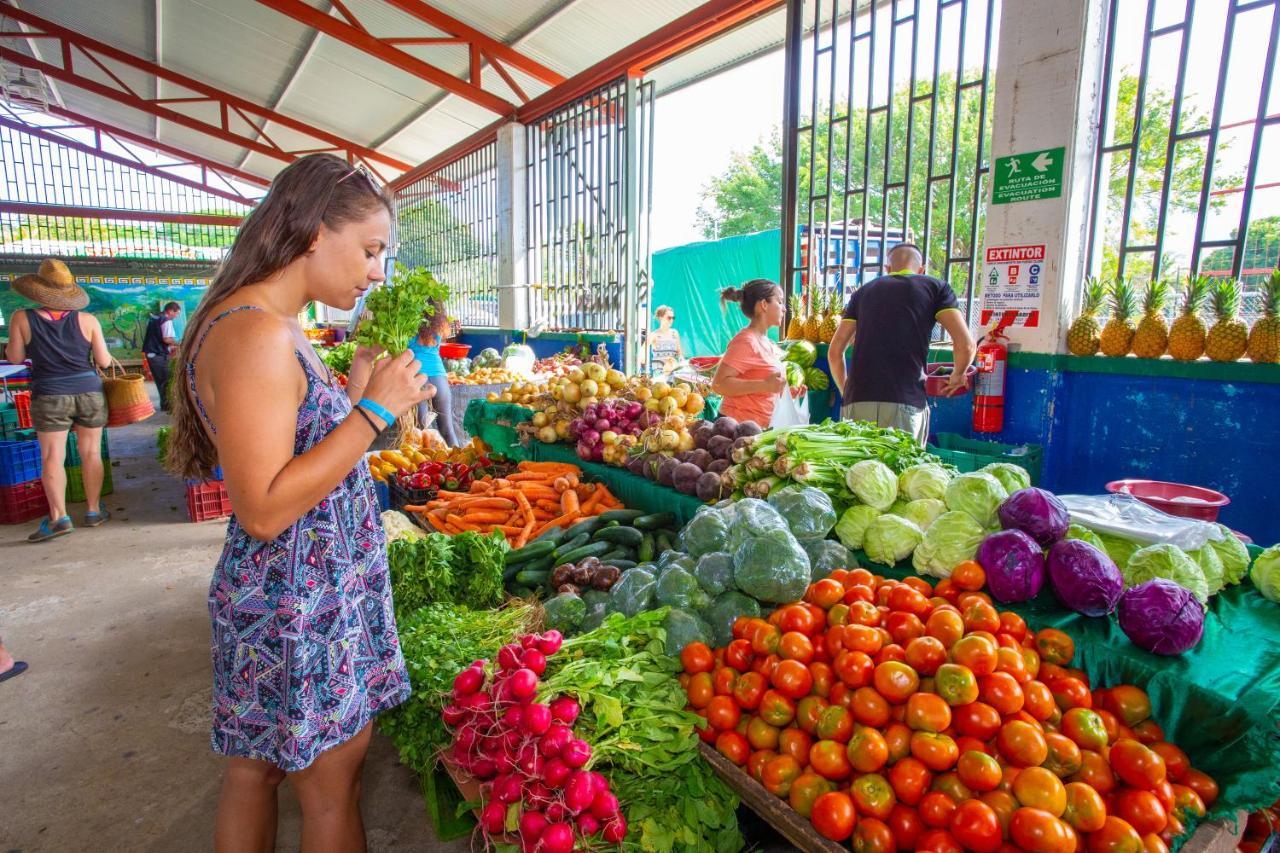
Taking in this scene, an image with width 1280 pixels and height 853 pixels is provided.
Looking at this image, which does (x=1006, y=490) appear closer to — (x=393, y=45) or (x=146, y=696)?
(x=146, y=696)

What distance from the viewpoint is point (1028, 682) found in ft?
5.30

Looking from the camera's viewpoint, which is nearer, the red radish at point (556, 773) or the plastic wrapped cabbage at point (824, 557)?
the red radish at point (556, 773)

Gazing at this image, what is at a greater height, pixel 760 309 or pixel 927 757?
pixel 760 309

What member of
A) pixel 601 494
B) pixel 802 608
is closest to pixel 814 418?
pixel 601 494

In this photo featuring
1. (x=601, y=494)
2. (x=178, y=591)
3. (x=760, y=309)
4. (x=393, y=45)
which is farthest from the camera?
(x=393, y=45)

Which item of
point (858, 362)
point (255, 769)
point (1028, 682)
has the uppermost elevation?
point (858, 362)

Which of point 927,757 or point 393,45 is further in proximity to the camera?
point 393,45

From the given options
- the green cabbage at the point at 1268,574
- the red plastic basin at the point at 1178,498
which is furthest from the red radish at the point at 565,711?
the red plastic basin at the point at 1178,498

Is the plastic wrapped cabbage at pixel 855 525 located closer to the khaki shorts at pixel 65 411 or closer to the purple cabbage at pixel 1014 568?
the purple cabbage at pixel 1014 568

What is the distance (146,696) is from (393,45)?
A: 30.8 feet

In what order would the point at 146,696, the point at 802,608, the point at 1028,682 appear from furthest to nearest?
the point at 146,696
the point at 802,608
the point at 1028,682

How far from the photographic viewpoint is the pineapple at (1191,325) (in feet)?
12.6

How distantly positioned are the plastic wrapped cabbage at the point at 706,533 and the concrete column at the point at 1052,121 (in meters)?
3.31

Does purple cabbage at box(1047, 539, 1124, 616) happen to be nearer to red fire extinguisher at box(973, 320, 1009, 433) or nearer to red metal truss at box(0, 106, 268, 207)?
red fire extinguisher at box(973, 320, 1009, 433)
